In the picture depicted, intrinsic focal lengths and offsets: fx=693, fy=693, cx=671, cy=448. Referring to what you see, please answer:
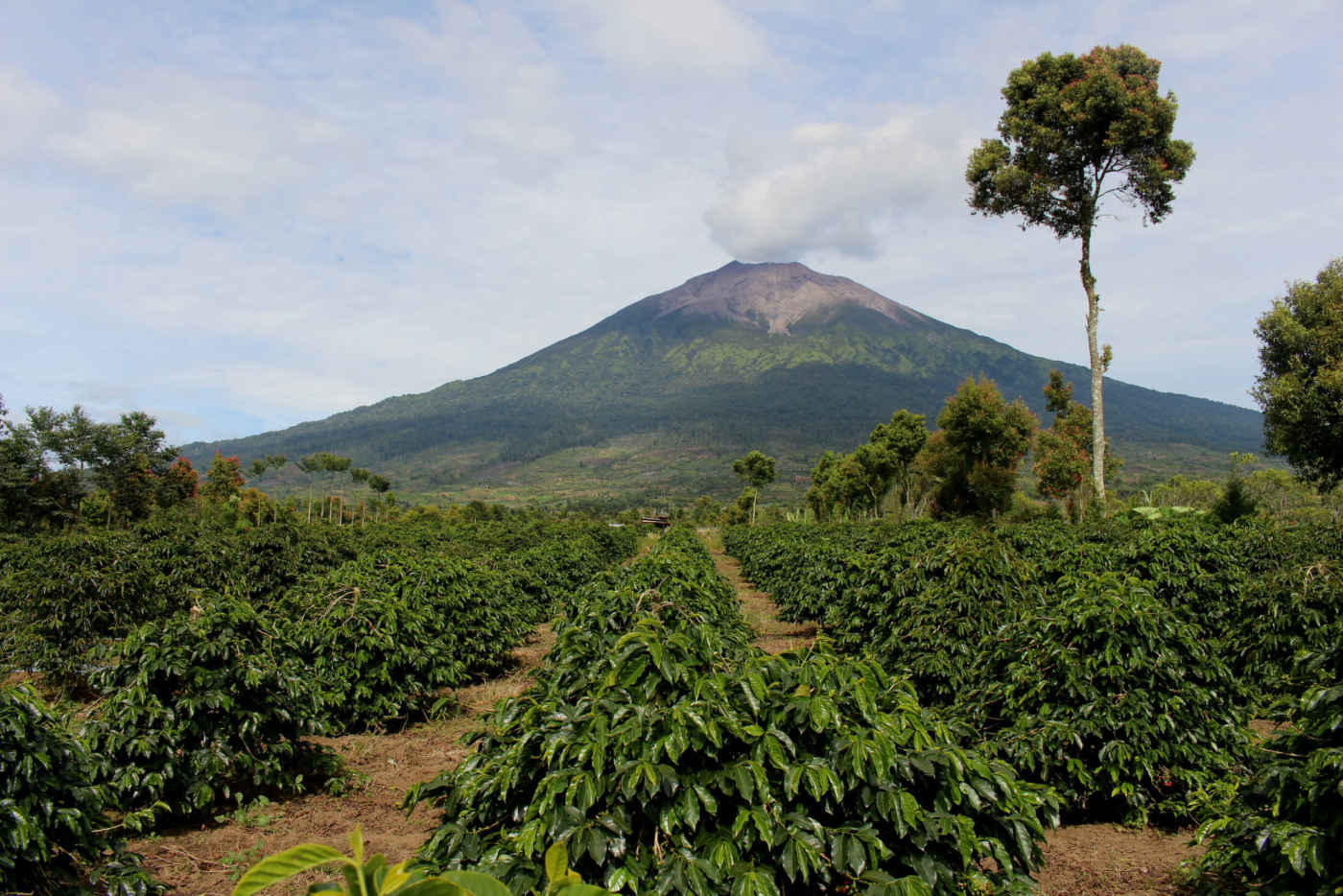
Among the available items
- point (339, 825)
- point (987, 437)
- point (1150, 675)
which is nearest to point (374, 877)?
point (339, 825)

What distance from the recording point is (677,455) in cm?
17750

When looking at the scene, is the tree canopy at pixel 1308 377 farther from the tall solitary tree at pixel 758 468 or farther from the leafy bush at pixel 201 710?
the tall solitary tree at pixel 758 468

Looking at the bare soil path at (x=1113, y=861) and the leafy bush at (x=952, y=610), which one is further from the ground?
the leafy bush at (x=952, y=610)

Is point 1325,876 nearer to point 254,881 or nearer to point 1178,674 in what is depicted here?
point 1178,674

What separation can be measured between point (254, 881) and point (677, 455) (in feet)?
580

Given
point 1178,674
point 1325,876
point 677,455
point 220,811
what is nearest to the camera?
point 1325,876

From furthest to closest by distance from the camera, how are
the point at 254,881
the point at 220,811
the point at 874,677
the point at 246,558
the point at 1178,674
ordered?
1. the point at 246,558
2. the point at 220,811
3. the point at 1178,674
4. the point at 874,677
5. the point at 254,881

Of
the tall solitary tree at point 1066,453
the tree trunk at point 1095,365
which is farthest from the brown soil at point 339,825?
the tall solitary tree at point 1066,453

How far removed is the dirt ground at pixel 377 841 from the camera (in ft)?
14.0

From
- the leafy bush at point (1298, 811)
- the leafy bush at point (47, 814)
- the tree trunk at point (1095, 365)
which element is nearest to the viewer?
the leafy bush at point (1298, 811)

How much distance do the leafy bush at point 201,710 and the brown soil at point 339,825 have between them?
0.24 metres

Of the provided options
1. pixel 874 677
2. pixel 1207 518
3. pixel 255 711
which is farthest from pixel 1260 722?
pixel 1207 518

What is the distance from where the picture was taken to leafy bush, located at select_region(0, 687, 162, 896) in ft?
10.1

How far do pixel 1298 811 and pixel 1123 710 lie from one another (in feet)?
5.53
